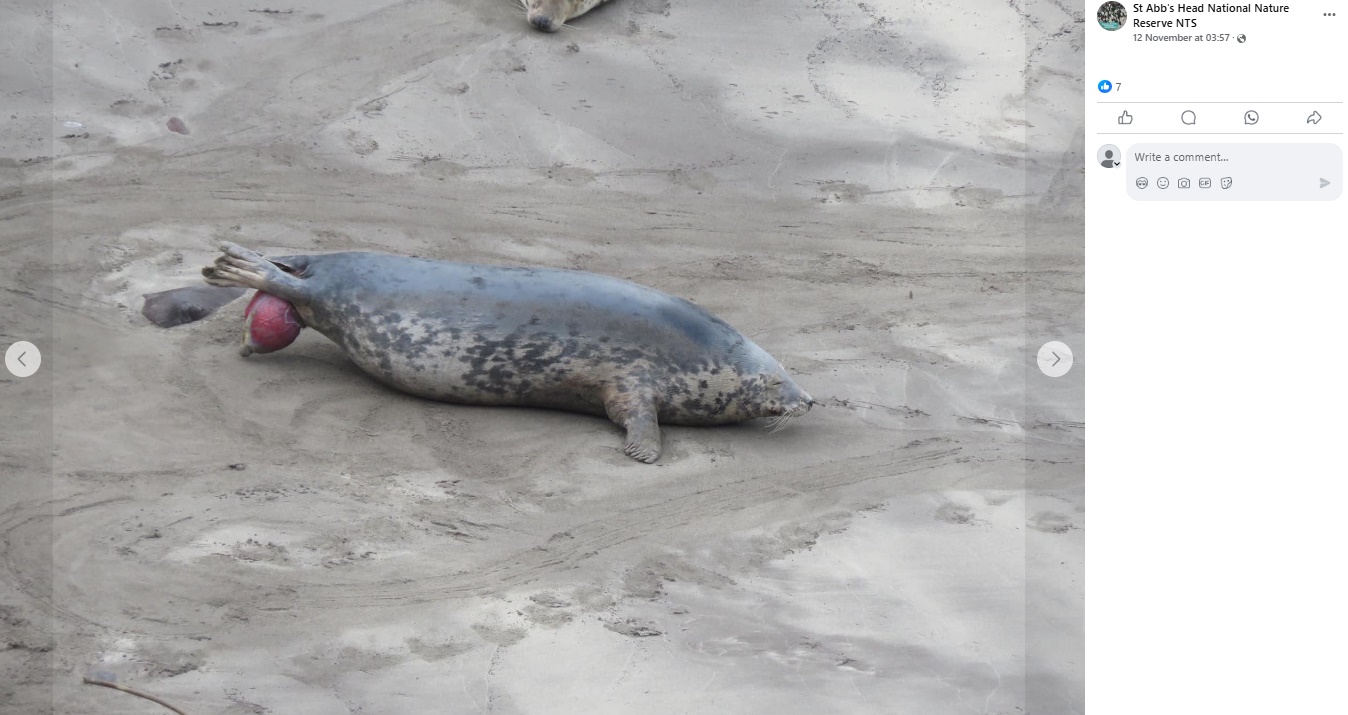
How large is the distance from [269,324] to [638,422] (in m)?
1.61

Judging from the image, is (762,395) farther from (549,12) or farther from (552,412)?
(549,12)

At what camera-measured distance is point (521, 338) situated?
6211 millimetres

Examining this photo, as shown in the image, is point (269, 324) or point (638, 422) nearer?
point (638, 422)

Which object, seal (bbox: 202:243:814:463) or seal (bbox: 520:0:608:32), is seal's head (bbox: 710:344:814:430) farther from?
seal (bbox: 520:0:608:32)

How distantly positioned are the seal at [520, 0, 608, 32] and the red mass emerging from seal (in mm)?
3762

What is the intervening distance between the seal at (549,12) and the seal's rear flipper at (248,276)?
371cm

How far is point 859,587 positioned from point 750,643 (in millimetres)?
605

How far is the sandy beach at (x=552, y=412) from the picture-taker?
461 centimetres
